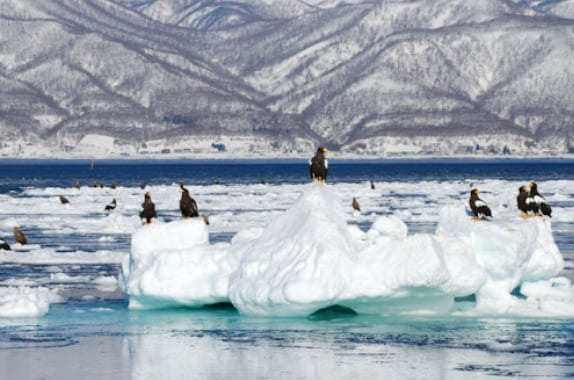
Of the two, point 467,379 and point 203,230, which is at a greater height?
point 203,230

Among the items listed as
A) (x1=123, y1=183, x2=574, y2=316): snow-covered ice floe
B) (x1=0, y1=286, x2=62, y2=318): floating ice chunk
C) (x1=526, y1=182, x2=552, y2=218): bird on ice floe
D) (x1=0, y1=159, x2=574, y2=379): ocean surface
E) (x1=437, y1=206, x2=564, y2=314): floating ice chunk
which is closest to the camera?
(x1=0, y1=159, x2=574, y2=379): ocean surface

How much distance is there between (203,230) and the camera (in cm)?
2467

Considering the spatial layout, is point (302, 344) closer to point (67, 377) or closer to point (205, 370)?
point (205, 370)

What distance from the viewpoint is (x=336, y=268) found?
20.8 meters

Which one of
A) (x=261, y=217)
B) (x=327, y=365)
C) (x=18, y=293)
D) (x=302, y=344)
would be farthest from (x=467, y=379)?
(x=261, y=217)

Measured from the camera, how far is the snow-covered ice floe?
20891 millimetres

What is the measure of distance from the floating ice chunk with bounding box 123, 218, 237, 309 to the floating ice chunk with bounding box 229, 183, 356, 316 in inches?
18.8

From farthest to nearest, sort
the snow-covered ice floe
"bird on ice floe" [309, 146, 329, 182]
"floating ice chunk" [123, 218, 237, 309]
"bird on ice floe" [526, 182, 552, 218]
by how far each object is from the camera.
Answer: "bird on ice floe" [526, 182, 552, 218]
"bird on ice floe" [309, 146, 329, 182]
"floating ice chunk" [123, 218, 237, 309]
the snow-covered ice floe

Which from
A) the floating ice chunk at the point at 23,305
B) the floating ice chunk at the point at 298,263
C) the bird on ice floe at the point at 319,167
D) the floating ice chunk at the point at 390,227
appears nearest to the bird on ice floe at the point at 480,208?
the floating ice chunk at the point at 390,227

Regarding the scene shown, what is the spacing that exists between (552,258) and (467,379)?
8.34 meters

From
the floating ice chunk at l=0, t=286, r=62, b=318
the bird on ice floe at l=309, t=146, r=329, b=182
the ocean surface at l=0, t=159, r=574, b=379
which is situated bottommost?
the ocean surface at l=0, t=159, r=574, b=379

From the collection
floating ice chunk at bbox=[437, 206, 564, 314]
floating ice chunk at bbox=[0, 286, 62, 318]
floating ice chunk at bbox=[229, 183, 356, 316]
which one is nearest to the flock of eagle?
floating ice chunk at bbox=[229, 183, 356, 316]

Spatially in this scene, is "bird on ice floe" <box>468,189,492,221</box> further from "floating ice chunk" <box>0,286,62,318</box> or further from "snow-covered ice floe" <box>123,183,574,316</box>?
"floating ice chunk" <box>0,286,62,318</box>

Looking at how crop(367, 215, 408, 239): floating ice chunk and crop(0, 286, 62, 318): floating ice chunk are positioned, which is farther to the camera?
crop(367, 215, 408, 239): floating ice chunk
